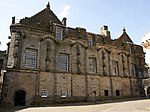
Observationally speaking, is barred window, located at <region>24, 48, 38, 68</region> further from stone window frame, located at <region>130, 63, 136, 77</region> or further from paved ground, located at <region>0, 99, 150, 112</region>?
stone window frame, located at <region>130, 63, 136, 77</region>

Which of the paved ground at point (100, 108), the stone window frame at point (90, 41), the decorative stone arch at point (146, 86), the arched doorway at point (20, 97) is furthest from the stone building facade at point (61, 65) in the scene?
the paved ground at point (100, 108)

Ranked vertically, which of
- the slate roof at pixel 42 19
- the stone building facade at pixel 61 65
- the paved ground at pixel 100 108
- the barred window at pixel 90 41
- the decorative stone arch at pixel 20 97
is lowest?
the paved ground at pixel 100 108

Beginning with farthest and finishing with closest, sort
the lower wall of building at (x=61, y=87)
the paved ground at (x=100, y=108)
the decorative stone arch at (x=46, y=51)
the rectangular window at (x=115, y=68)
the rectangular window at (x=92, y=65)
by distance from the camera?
the rectangular window at (x=115, y=68) → the rectangular window at (x=92, y=65) → the decorative stone arch at (x=46, y=51) → the lower wall of building at (x=61, y=87) → the paved ground at (x=100, y=108)

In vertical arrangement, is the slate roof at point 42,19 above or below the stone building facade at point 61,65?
above

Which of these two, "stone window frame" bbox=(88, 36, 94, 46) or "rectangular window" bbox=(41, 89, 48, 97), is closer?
"rectangular window" bbox=(41, 89, 48, 97)

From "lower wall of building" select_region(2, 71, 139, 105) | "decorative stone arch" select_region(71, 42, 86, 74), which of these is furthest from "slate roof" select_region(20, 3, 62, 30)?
"lower wall of building" select_region(2, 71, 139, 105)

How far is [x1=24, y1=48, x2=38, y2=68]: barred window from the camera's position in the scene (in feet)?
65.4

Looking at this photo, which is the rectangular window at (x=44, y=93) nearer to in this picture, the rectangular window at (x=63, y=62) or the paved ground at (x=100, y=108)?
the paved ground at (x=100, y=108)

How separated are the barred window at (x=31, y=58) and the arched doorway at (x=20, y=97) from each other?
10.9 feet

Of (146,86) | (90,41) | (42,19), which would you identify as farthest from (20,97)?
(146,86)

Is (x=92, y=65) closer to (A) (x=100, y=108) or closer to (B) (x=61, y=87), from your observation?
(B) (x=61, y=87)

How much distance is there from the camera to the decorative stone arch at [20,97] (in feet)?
60.3

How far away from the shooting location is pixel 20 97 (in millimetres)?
18656

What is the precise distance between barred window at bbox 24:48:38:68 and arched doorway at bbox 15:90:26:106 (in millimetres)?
3321
